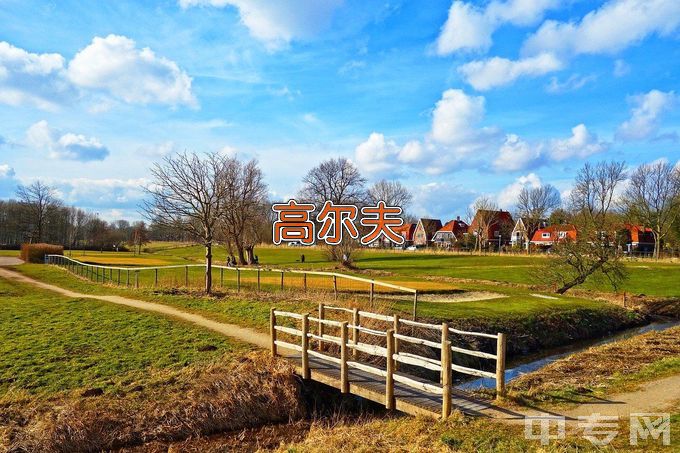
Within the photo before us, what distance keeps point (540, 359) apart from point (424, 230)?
309 ft

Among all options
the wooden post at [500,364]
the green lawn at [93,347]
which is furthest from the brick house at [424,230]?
the wooden post at [500,364]

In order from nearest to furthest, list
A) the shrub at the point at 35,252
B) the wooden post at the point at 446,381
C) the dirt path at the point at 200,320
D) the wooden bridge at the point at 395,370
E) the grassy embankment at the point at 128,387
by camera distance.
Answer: the wooden post at the point at 446,381 < the wooden bridge at the point at 395,370 < the grassy embankment at the point at 128,387 < the dirt path at the point at 200,320 < the shrub at the point at 35,252

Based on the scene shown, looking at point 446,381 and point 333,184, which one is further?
point 333,184

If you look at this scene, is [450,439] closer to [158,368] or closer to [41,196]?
[158,368]

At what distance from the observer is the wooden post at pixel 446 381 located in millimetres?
8203

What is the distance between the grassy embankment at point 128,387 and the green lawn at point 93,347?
0.03m

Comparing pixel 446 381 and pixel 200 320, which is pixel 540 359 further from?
pixel 200 320

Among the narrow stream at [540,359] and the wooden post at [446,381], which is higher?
the wooden post at [446,381]

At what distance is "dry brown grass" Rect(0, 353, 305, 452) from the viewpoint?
881 centimetres

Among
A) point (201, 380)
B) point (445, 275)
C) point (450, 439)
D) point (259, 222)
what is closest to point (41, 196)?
point (259, 222)

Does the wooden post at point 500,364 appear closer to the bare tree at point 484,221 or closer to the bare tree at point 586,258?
the bare tree at point 586,258

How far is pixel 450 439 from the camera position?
7.21 m

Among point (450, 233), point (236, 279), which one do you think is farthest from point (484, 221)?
point (236, 279)

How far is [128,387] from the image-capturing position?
10758 millimetres
